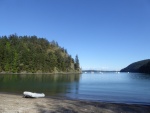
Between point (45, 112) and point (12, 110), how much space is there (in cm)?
297

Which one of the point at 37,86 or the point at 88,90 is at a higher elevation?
the point at 37,86

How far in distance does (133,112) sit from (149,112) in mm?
2423

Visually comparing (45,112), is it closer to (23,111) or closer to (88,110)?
(23,111)

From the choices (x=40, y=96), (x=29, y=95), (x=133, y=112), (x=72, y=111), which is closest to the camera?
(x=72, y=111)

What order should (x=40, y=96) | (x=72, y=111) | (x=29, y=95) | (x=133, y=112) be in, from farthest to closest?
(x=40, y=96), (x=29, y=95), (x=133, y=112), (x=72, y=111)

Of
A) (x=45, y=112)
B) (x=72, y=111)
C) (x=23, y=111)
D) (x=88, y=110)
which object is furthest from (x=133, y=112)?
(x=23, y=111)

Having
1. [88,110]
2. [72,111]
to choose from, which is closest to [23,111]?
[72,111]

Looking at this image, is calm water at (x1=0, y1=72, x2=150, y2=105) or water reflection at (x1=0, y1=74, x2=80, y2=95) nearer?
calm water at (x1=0, y1=72, x2=150, y2=105)

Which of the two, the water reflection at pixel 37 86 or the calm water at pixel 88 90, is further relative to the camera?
the water reflection at pixel 37 86

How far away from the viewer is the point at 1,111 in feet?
70.5

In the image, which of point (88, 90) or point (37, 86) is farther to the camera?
point (37, 86)

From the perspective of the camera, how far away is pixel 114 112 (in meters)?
25.0

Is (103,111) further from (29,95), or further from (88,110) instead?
(29,95)

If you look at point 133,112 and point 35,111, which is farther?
point 133,112
